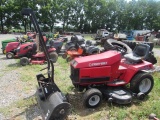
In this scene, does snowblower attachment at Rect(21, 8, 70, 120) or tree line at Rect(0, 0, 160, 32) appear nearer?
snowblower attachment at Rect(21, 8, 70, 120)

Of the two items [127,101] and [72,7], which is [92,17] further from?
[127,101]

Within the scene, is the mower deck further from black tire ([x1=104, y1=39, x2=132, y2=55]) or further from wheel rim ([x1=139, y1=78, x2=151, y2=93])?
black tire ([x1=104, y1=39, x2=132, y2=55])

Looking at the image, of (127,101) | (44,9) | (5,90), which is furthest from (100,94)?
(44,9)

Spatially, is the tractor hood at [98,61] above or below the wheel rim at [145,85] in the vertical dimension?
above

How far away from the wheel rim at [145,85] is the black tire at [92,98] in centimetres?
115

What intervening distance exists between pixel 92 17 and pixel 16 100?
39.8 m

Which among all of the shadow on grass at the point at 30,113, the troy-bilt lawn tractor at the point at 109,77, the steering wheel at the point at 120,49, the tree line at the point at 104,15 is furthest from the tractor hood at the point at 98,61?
the tree line at the point at 104,15

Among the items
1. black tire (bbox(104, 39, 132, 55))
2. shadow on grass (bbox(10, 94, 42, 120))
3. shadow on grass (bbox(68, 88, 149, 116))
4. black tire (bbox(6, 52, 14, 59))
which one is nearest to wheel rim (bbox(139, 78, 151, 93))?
shadow on grass (bbox(68, 88, 149, 116))

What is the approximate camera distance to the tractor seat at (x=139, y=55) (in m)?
4.47

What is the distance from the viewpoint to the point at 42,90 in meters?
3.59

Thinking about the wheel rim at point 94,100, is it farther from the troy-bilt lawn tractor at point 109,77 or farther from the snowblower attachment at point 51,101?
the snowblower attachment at point 51,101

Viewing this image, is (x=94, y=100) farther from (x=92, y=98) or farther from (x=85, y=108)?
(x=85, y=108)

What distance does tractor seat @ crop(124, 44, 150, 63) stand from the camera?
4.47m

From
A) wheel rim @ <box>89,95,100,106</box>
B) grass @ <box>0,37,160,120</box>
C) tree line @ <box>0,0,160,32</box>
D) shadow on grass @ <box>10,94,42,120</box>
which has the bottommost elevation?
shadow on grass @ <box>10,94,42,120</box>
